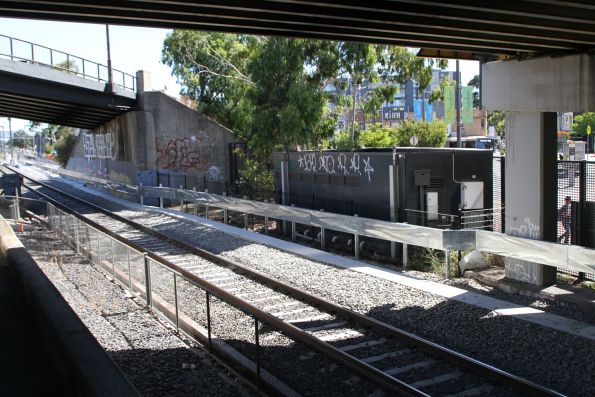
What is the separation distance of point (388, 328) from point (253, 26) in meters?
5.69

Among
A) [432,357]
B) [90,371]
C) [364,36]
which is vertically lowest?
[432,357]

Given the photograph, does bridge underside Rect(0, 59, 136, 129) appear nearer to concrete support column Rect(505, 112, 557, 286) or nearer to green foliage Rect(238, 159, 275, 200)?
green foliage Rect(238, 159, 275, 200)

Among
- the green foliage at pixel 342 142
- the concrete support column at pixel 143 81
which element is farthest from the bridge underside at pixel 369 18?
the concrete support column at pixel 143 81

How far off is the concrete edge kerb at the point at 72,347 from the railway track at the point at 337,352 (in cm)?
185

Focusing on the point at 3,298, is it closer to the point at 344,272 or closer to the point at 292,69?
the point at 344,272

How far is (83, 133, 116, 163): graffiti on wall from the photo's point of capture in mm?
45188

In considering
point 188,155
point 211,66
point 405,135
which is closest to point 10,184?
point 188,155

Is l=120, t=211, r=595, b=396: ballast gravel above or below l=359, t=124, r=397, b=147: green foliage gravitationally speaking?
below

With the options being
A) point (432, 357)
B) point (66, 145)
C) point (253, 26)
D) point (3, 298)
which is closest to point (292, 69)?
point (253, 26)

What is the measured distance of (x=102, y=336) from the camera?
10.1m

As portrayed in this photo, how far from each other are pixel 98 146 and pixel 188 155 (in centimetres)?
1718

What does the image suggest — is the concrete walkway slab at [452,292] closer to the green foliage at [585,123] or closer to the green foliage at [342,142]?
the green foliage at [342,142]

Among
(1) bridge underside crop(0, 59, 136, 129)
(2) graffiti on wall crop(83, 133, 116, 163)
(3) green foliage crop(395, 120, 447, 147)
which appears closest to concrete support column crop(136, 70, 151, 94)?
(1) bridge underside crop(0, 59, 136, 129)

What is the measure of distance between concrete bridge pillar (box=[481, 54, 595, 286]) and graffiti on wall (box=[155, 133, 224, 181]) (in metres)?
24.9
